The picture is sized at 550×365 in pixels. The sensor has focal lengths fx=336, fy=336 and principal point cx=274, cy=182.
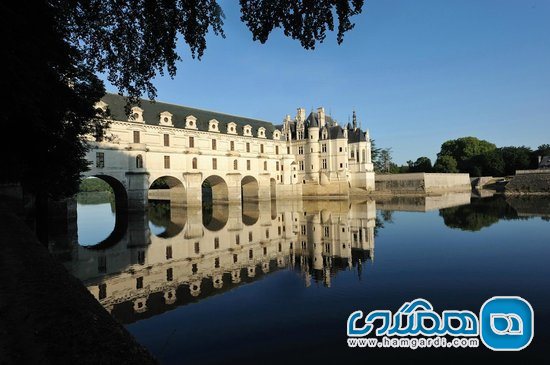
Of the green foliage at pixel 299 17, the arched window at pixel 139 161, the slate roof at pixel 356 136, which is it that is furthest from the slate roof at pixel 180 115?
the green foliage at pixel 299 17

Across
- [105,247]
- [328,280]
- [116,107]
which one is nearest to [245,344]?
[328,280]

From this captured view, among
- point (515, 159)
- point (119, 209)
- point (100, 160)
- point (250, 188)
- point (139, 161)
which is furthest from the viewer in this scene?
point (515, 159)

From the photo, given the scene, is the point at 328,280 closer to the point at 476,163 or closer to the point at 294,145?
the point at 294,145

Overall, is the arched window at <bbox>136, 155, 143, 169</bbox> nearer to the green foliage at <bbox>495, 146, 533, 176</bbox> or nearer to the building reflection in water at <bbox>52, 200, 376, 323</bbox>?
the building reflection in water at <bbox>52, 200, 376, 323</bbox>

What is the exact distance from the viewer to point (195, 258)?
1362 centimetres

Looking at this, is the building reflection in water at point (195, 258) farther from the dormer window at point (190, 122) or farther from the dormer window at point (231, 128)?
the dormer window at point (231, 128)

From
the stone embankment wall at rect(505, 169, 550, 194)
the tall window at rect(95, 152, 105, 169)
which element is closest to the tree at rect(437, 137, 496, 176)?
the stone embankment wall at rect(505, 169, 550, 194)

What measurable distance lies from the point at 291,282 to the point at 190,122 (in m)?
Answer: 33.4

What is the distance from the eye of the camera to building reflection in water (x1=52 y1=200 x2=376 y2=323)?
920cm

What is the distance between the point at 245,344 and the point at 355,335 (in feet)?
6.83

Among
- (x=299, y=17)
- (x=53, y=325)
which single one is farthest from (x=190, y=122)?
(x=53, y=325)

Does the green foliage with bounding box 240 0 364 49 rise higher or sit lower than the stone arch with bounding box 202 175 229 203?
higher

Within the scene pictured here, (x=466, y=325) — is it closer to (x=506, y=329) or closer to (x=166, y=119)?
(x=506, y=329)

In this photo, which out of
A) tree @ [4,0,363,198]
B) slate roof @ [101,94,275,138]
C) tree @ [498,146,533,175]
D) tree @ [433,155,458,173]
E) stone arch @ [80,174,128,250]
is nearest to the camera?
tree @ [4,0,363,198]
